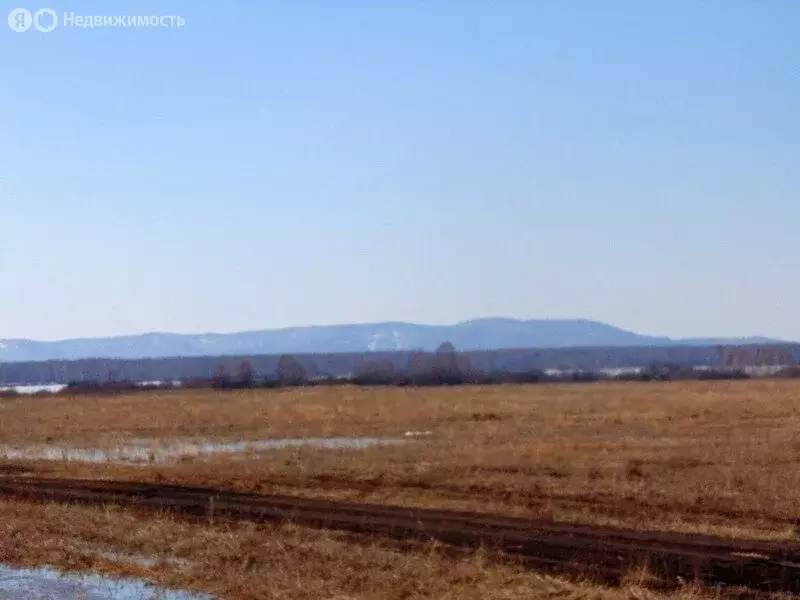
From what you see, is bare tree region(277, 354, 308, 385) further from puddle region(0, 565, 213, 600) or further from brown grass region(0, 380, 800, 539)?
puddle region(0, 565, 213, 600)

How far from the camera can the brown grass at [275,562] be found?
13.4 metres

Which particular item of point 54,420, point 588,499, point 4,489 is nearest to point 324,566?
point 588,499

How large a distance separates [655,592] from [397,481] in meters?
12.8

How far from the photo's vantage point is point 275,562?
1527 cm

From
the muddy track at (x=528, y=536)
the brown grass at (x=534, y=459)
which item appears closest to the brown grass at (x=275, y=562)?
the muddy track at (x=528, y=536)

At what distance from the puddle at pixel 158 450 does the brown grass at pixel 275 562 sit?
14.4 metres

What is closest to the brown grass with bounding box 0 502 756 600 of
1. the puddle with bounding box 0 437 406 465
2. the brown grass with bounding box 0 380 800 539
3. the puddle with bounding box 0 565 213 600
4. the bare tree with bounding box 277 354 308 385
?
the puddle with bounding box 0 565 213 600

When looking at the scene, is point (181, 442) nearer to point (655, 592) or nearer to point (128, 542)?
point (128, 542)

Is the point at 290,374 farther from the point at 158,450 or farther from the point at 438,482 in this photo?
the point at 438,482

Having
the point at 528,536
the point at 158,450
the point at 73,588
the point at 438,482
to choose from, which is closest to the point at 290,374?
the point at 158,450

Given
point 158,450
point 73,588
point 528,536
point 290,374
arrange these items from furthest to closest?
point 290,374 < point 158,450 < point 528,536 < point 73,588

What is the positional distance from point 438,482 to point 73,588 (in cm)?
1178

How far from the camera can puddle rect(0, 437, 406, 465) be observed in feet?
113

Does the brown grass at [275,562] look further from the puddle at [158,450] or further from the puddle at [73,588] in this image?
the puddle at [158,450]
